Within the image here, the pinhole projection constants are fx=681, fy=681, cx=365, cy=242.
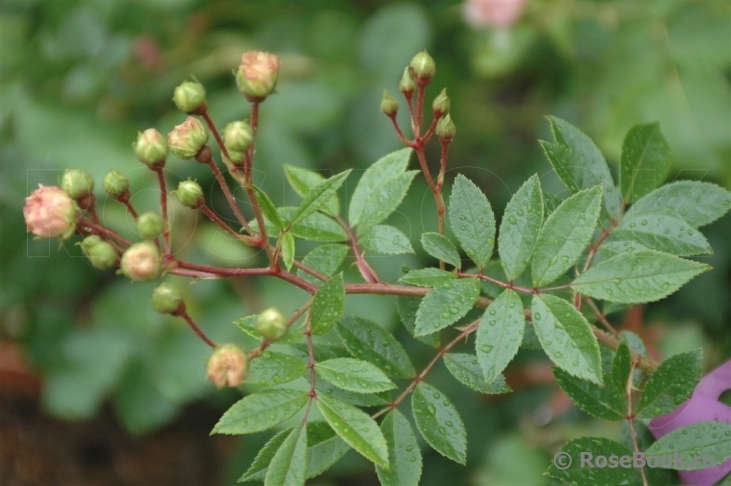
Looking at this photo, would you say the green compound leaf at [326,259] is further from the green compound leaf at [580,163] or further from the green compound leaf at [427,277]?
the green compound leaf at [580,163]

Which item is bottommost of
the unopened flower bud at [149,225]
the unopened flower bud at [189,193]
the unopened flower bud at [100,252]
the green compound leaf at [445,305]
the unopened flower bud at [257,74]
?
the green compound leaf at [445,305]

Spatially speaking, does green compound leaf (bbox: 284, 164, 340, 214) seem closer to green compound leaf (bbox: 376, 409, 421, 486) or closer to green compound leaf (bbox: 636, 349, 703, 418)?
green compound leaf (bbox: 376, 409, 421, 486)

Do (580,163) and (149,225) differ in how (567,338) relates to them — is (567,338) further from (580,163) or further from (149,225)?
(149,225)

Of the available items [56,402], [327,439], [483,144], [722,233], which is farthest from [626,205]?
[56,402]

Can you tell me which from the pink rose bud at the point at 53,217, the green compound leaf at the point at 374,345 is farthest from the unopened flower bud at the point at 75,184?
the green compound leaf at the point at 374,345

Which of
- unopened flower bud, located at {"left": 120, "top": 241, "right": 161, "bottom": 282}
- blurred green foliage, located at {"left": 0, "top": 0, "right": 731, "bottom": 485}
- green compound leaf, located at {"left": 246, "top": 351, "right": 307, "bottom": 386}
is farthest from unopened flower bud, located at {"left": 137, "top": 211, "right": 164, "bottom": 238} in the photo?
blurred green foliage, located at {"left": 0, "top": 0, "right": 731, "bottom": 485}

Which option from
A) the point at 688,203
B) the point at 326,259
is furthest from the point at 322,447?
the point at 688,203
